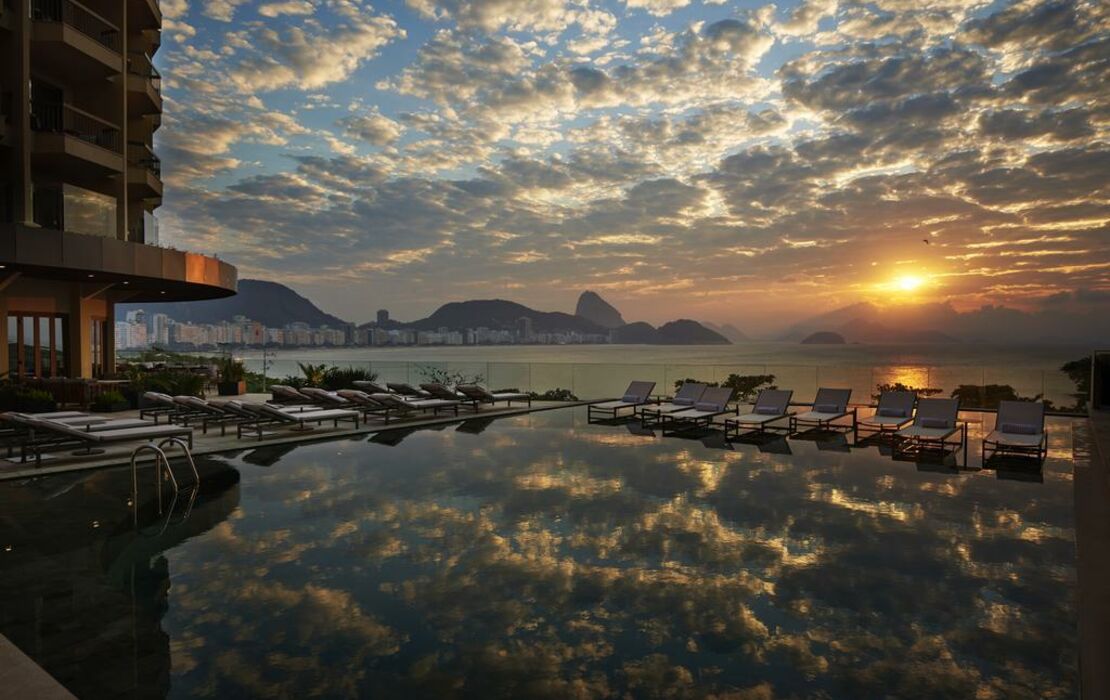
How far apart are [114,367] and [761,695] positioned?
24677mm

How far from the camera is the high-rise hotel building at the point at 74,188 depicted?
1586 centimetres

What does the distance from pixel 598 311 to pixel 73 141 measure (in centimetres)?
15737

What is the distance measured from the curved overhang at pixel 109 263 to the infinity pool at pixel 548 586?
9.00 meters

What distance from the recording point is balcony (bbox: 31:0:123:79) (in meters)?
16.3

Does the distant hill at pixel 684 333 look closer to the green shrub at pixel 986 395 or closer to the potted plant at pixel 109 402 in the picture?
the green shrub at pixel 986 395

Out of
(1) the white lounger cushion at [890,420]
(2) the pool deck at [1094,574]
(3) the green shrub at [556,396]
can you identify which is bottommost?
(3) the green shrub at [556,396]

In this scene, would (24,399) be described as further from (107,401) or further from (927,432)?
(927,432)

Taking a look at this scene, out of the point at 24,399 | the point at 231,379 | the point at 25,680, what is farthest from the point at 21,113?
the point at 25,680

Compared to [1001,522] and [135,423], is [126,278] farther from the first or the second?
[1001,522]

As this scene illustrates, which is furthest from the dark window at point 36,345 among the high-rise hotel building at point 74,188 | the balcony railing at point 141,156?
the balcony railing at point 141,156

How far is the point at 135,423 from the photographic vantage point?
10.2 meters

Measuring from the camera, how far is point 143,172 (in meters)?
20.8

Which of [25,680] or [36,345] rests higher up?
[36,345]

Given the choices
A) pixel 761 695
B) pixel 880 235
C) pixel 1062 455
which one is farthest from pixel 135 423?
pixel 880 235
